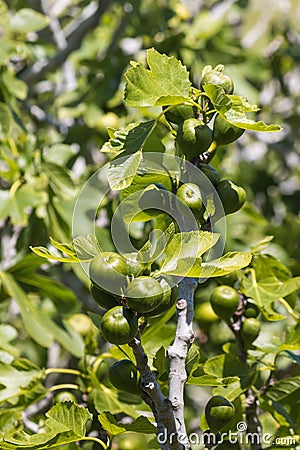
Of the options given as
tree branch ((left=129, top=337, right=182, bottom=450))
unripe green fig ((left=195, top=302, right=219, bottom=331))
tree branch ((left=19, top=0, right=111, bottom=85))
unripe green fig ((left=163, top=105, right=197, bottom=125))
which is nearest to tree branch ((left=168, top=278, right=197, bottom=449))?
tree branch ((left=129, top=337, right=182, bottom=450))

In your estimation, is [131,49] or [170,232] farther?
[131,49]

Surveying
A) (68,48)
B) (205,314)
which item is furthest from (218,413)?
(68,48)

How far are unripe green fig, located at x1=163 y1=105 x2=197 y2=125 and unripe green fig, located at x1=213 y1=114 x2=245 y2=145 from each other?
0.13ft

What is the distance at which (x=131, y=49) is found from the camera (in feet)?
9.00

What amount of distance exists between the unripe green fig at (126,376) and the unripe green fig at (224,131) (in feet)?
1.09

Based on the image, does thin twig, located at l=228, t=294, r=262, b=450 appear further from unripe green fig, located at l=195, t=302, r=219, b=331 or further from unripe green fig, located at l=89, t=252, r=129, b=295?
unripe green fig, located at l=195, t=302, r=219, b=331

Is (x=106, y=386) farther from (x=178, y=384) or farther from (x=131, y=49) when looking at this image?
(x=131, y=49)

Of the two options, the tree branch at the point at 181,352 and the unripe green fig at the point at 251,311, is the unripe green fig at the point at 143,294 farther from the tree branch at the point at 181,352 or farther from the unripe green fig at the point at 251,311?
the unripe green fig at the point at 251,311

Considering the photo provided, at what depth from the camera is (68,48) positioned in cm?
236

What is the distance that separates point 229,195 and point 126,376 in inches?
11.1

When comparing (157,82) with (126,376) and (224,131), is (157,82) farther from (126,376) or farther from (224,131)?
(126,376)

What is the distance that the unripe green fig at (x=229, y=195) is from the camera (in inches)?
36.3

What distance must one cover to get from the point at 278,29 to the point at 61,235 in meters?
2.09

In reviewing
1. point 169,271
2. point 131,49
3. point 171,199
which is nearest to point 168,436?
point 169,271
